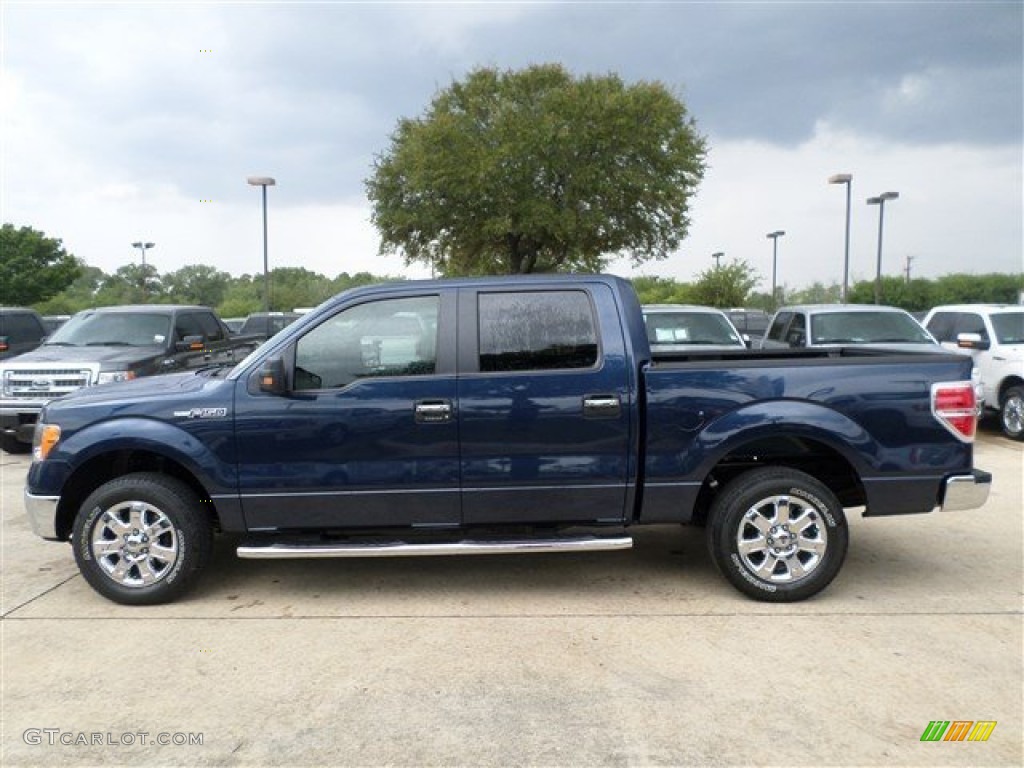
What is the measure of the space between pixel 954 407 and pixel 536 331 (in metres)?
2.44

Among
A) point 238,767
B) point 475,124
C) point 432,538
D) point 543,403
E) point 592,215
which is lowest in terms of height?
point 238,767

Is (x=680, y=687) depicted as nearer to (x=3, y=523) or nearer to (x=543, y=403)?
(x=543, y=403)

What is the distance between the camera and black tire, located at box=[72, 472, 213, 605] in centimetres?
456

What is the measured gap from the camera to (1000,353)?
10.4 m

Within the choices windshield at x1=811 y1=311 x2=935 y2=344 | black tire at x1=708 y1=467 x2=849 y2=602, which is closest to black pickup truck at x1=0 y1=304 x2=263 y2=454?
black tire at x1=708 y1=467 x2=849 y2=602

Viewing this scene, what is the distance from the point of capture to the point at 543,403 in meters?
4.44

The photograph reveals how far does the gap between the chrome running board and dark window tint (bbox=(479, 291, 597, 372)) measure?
3.29ft

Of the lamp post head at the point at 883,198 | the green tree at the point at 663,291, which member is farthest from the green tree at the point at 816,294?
the lamp post head at the point at 883,198

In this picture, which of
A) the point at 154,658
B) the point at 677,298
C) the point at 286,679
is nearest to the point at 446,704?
the point at 286,679

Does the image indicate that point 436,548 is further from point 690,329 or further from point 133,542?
point 690,329

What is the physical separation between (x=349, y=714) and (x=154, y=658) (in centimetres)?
125

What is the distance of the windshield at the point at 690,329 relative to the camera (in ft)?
35.3

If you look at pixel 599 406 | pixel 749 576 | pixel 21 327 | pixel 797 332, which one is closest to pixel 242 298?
pixel 21 327

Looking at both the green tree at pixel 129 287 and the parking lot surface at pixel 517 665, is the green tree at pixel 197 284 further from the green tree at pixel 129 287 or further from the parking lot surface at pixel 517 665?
the parking lot surface at pixel 517 665
